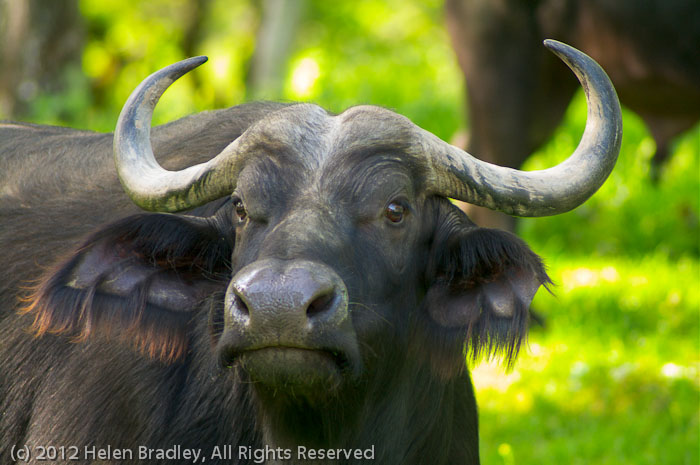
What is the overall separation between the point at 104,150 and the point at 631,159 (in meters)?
7.38

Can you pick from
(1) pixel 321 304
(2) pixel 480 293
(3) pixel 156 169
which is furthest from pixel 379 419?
(3) pixel 156 169

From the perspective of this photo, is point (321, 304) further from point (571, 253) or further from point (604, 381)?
point (571, 253)

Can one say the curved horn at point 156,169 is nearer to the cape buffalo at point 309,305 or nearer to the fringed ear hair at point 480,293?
the cape buffalo at point 309,305

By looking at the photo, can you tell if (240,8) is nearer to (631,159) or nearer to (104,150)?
(631,159)

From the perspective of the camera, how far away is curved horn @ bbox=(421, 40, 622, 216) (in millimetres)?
3316

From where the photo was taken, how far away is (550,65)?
759 centimetres

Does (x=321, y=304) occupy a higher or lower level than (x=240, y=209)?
lower

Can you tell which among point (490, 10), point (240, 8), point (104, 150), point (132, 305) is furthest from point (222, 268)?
point (240, 8)

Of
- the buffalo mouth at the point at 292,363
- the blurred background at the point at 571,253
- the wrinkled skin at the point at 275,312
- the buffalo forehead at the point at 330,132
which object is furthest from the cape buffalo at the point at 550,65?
the buffalo mouth at the point at 292,363

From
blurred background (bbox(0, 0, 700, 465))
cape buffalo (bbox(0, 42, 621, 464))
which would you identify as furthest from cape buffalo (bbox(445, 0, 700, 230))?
cape buffalo (bbox(0, 42, 621, 464))

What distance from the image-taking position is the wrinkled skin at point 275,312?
296 cm

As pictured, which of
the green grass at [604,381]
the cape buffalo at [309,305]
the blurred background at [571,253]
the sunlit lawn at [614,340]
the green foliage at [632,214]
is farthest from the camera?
the green foliage at [632,214]

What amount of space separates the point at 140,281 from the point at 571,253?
6470 mm

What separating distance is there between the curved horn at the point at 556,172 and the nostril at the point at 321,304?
77cm
